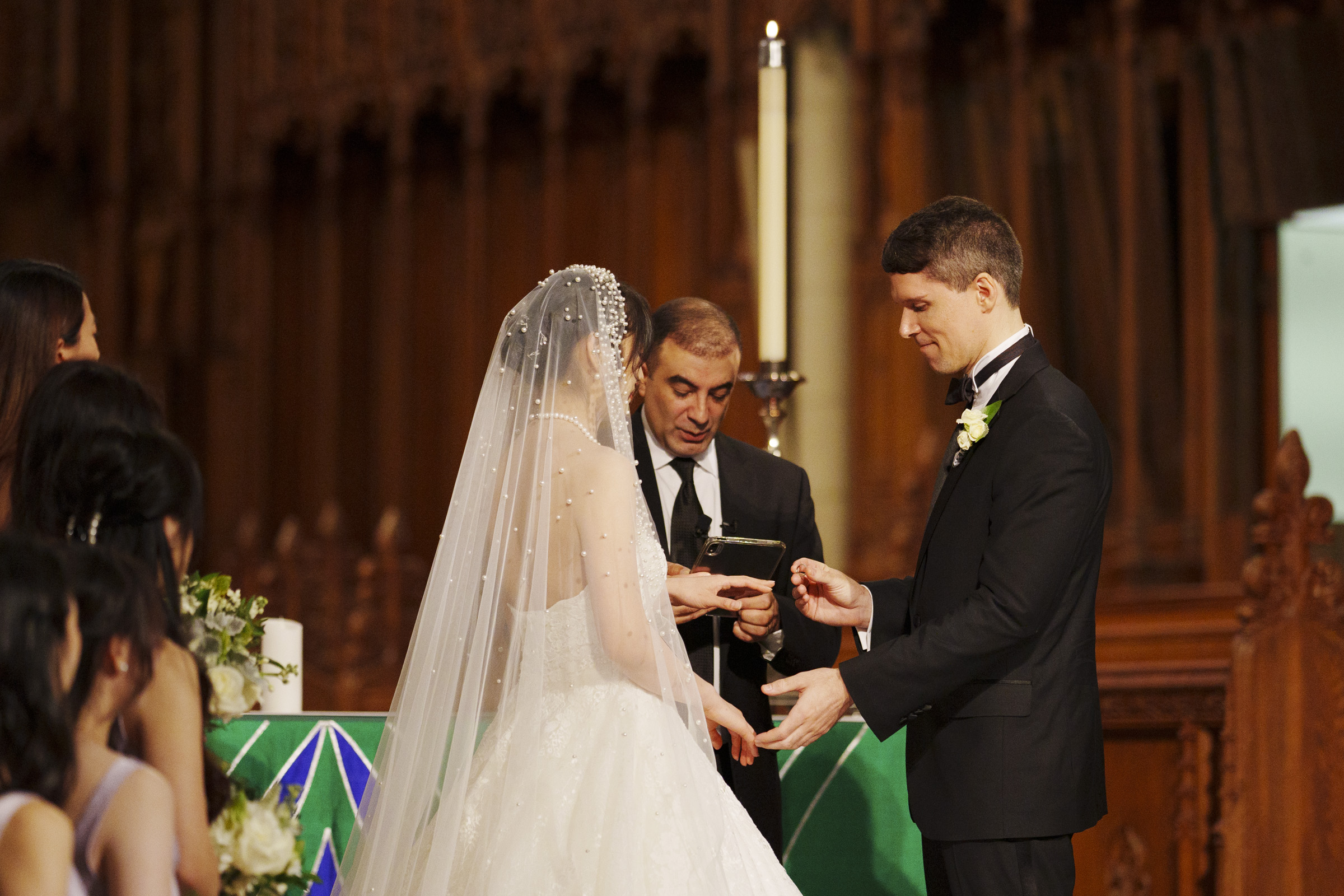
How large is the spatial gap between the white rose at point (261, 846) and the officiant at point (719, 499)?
4.06ft

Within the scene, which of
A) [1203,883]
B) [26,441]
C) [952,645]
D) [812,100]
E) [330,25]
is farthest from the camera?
[330,25]

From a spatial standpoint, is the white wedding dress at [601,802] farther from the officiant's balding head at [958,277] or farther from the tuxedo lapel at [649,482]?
the officiant's balding head at [958,277]

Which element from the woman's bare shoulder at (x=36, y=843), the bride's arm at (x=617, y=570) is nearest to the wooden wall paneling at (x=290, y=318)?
the bride's arm at (x=617, y=570)

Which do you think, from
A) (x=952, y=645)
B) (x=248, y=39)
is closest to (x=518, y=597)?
(x=952, y=645)

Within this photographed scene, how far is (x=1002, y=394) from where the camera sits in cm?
287

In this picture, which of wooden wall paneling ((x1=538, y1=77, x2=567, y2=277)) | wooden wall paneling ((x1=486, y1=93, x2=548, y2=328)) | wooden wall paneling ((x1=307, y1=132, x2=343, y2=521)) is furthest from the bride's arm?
wooden wall paneling ((x1=307, y1=132, x2=343, y2=521))

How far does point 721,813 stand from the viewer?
2.76 metres

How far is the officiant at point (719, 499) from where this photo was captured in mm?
3332

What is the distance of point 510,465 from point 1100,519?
117cm

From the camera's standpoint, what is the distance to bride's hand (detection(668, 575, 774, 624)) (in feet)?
9.95

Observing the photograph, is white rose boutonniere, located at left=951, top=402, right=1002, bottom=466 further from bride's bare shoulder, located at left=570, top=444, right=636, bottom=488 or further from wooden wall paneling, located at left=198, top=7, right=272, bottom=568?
wooden wall paneling, located at left=198, top=7, right=272, bottom=568

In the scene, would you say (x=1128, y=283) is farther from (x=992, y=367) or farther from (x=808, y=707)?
(x=808, y=707)

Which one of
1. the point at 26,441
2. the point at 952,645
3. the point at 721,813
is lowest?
the point at 721,813

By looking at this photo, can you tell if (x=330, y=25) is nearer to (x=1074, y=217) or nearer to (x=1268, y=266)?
(x=1074, y=217)
